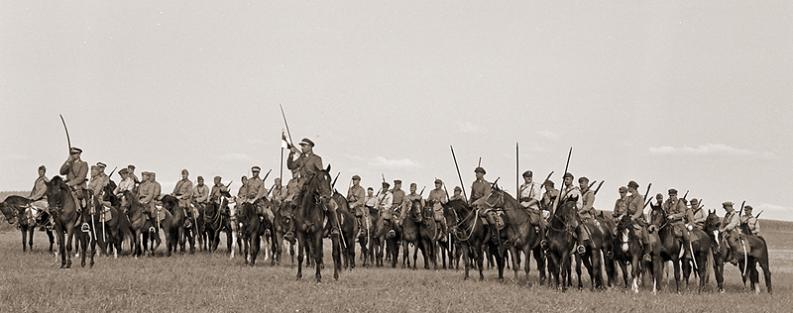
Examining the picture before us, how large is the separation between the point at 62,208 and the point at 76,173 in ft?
3.75

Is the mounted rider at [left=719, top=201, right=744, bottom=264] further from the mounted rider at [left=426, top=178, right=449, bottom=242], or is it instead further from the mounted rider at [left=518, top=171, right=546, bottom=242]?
the mounted rider at [left=426, top=178, right=449, bottom=242]

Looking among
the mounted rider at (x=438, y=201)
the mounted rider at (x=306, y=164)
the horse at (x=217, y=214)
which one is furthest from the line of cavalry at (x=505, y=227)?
the horse at (x=217, y=214)

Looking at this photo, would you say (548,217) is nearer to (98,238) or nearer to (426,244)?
(426,244)

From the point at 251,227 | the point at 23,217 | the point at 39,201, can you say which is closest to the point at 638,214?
the point at 251,227

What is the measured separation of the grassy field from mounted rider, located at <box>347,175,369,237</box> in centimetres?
501

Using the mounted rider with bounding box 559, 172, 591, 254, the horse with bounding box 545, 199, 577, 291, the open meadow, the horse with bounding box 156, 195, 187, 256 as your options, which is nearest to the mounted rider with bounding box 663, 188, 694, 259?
the open meadow

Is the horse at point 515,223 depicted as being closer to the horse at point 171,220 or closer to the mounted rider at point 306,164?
the mounted rider at point 306,164

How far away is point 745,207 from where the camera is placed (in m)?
23.6

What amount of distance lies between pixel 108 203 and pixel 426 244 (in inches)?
417

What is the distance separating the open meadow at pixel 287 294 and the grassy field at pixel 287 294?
20 mm

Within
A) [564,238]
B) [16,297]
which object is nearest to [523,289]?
[564,238]

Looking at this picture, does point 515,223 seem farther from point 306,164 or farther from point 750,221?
point 750,221

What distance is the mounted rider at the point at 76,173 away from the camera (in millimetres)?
21062

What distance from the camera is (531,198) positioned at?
2155 cm
